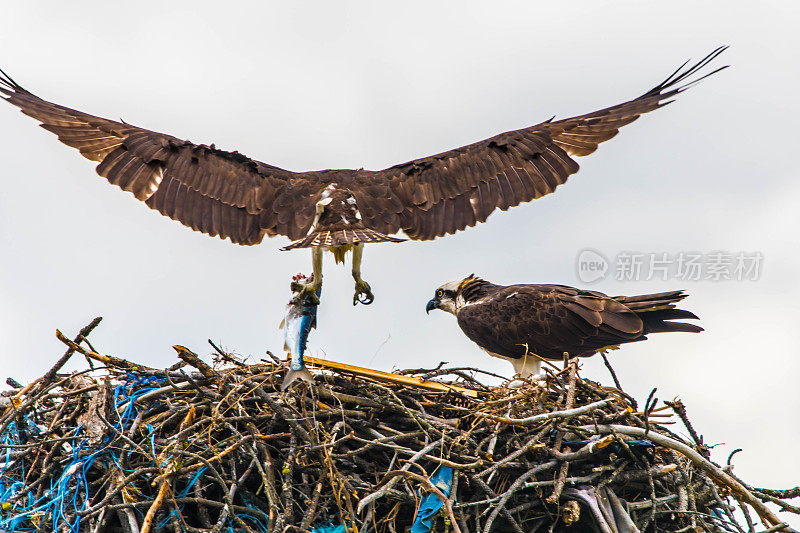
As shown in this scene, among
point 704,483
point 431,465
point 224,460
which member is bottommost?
point 224,460

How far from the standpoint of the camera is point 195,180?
7125 millimetres

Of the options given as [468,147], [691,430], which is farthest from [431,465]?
[468,147]

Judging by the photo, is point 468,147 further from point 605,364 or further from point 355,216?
point 605,364

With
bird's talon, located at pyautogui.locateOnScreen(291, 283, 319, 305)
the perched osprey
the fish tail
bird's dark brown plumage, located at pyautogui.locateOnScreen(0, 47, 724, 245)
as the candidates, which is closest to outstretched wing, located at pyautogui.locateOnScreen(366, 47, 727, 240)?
bird's dark brown plumage, located at pyautogui.locateOnScreen(0, 47, 724, 245)

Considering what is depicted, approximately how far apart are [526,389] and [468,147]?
105 inches

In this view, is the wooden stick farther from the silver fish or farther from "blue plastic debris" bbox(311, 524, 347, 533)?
"blue plastic debris" bbox(311, 524, 347, 533)

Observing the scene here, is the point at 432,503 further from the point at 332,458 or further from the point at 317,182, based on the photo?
the point at 317,182

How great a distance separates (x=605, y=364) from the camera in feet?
18.4

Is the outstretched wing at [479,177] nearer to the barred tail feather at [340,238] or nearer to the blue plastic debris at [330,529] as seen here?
the barred tail feather at [340,238]

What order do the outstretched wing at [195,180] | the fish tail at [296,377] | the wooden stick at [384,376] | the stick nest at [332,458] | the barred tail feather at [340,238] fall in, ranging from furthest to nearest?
1. the outstretched wing at [195,180]
2. the barred tail feather at [340,238]
3. the wooden stick at [384,376]
4. the fish tail at [296,377]
5. the stick nest at [332,458]

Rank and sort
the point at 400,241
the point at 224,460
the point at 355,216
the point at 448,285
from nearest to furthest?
the point at 224,460 → the point at 400,241 → the point at 355,216 → the point at 448,285

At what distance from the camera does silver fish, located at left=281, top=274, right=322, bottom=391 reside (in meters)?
5.33

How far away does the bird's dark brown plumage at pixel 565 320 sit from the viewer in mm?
6750

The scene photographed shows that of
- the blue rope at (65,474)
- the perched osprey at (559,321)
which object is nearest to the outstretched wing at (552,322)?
the perched osprey at (559,321)
